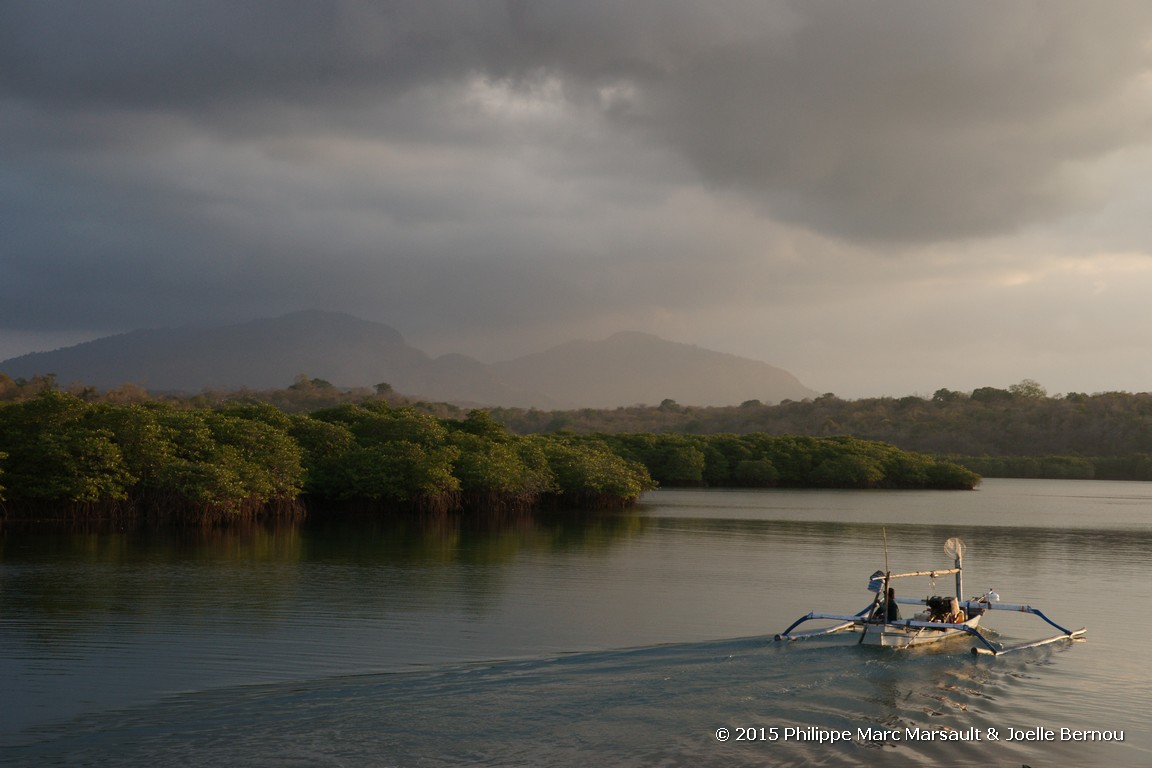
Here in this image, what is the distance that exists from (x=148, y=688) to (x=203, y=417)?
25378 millimetres

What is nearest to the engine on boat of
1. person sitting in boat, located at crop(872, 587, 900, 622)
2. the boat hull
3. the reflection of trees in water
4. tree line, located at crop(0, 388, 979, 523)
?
the boat hull

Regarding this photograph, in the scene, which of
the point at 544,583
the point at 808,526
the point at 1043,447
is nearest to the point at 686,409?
the point at 1043,447

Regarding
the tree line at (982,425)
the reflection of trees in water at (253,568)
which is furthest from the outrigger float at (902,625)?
the tree line at (982,425)

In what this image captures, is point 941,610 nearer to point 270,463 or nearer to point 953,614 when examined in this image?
point 953,614

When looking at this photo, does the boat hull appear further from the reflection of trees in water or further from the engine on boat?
the reflection of trees in water

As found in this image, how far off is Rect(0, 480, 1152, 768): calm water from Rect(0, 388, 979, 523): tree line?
323 centimetres

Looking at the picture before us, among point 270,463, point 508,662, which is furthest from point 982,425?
point 508,662

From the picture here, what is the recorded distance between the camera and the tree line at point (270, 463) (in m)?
29.5

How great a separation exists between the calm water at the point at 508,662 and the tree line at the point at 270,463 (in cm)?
323

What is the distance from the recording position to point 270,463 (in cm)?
3391

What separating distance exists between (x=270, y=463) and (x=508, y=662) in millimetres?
23397

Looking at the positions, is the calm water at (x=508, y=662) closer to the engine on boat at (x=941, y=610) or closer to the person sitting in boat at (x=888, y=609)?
the engine on boat at (x=941, y=610)

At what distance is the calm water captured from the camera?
940cm

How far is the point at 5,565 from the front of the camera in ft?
68.8
